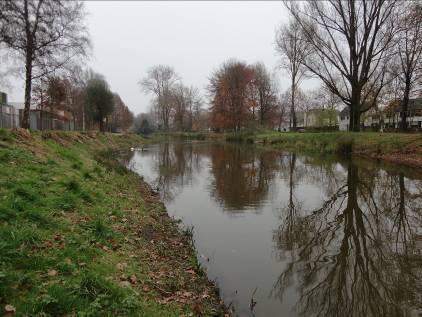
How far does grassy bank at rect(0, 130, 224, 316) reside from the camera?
361 cm

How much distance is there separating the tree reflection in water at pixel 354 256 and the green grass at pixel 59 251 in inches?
95.5

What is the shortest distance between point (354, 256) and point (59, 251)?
5.14m

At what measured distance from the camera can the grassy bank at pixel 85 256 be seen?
3609mm

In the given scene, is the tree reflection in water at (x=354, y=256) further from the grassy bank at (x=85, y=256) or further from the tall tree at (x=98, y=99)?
the tall tree at (x=98, y=99)

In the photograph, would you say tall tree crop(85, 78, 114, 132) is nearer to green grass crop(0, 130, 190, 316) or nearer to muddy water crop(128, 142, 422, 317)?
muddy water crop(128, 142, 422, 317)

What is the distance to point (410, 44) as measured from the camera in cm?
2839

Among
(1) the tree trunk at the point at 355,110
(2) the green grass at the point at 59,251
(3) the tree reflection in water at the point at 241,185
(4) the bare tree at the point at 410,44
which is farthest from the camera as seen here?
(1) the tree trunk at the point at 355,110

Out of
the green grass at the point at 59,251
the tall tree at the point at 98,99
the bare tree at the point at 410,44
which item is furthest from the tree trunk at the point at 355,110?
the tall tree at the point at 98,99

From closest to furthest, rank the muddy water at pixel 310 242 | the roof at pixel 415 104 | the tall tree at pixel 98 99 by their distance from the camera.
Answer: the muddy water at pixel 310 242, the tall tree at pixel 98 99, the roof at pixel 415 104

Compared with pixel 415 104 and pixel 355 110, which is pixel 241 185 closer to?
pixel 355 110

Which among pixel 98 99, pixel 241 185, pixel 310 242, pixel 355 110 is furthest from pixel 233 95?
pixel 310 242

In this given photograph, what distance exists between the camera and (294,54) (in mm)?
42812

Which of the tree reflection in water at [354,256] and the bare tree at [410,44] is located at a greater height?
the bare tree at [410,44]

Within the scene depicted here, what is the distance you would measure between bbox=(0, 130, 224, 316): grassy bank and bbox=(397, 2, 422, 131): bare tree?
60.5 ft
